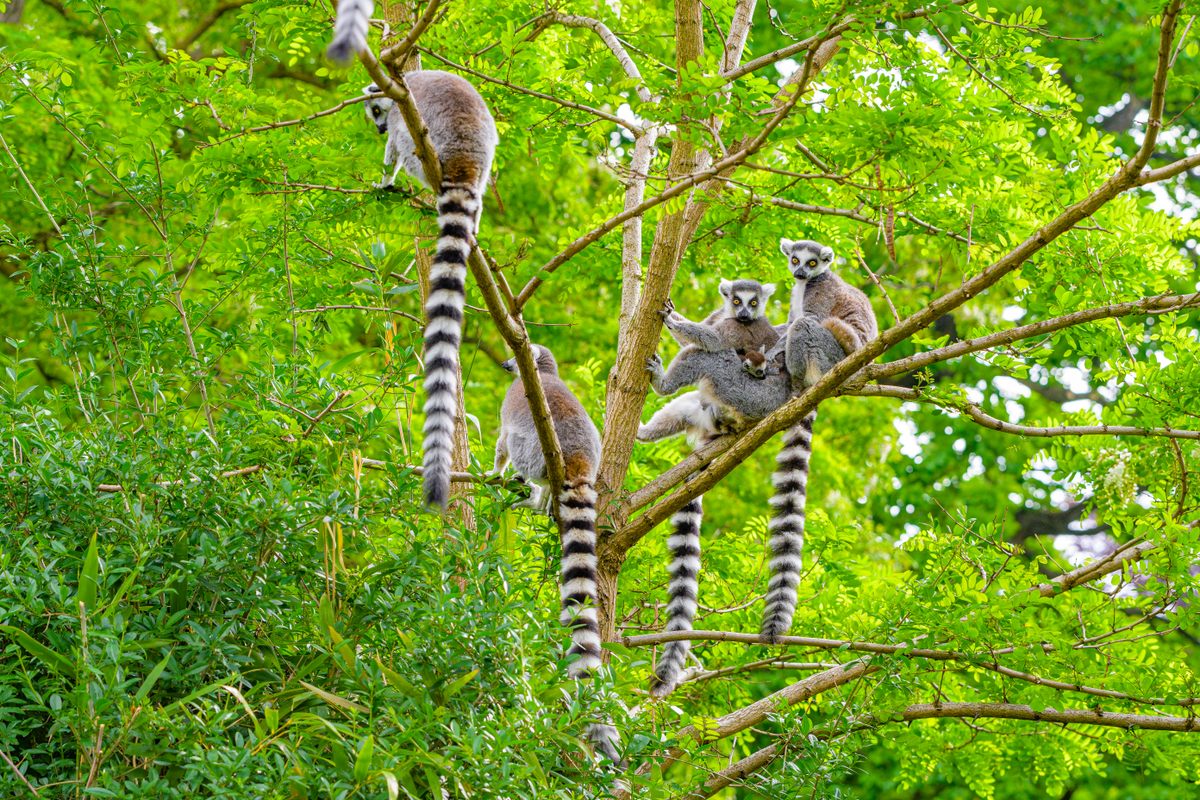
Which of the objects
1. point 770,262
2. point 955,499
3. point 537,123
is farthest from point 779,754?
point 955,499

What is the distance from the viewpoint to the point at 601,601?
5672 mm

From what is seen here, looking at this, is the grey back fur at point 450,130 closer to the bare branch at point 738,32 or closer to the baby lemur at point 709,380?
the bare branch at point 738,32

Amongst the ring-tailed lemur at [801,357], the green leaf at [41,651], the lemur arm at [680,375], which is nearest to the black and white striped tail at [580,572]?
the ring-tailed lemur at [801,357]

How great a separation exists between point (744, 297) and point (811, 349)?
752 mm

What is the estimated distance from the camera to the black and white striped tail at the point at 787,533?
6.14 metres

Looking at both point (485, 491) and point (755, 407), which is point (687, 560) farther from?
point (485, 491)

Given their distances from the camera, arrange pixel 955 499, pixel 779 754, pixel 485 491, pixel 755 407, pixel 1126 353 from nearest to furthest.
Result: pixel 485 491 → pixel 779 754 → pixel 1126 353 → pixel 755 407 → pixel 955 499

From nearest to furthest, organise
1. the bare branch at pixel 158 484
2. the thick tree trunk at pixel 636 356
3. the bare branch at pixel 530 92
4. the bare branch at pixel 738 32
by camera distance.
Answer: the bare branch at pixel 158 484 → the bare branch at pixel 530 92 → the thick tree trunk at pixel 636 356 → the bare branch at pixel 738 32

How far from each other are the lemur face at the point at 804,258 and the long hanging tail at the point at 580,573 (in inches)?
126

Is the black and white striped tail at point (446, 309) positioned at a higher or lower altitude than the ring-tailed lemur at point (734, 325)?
lower

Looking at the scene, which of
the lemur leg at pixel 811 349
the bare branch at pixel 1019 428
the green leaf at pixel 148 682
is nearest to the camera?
the green leaf at pixel 148 682

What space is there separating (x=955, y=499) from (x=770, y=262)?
30.7ft

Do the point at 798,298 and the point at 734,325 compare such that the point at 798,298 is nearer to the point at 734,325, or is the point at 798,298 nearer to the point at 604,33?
the point at 734,325

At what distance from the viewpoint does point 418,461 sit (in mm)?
6137
